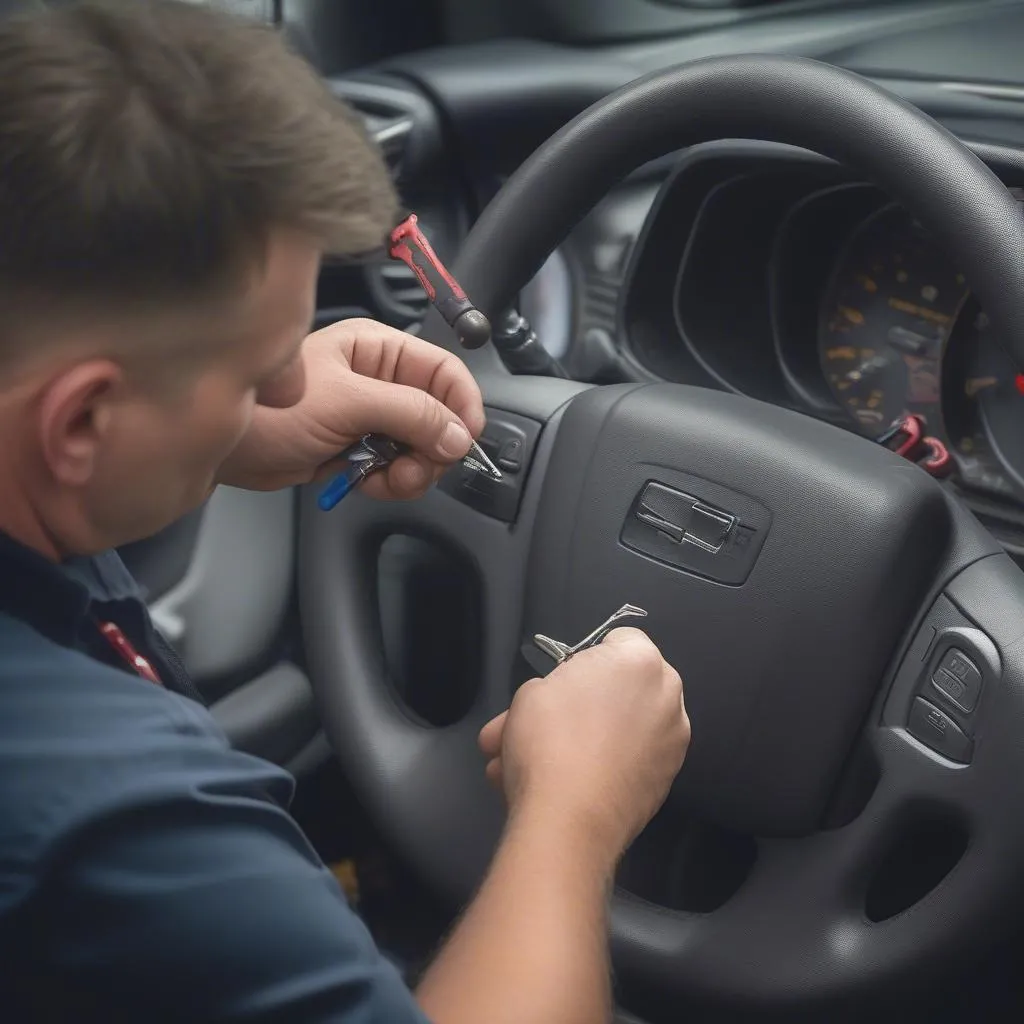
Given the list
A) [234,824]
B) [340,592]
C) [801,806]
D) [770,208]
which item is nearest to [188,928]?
[234,824]

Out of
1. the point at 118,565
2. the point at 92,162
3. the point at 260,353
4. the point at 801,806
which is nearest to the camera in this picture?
the point at 92,162

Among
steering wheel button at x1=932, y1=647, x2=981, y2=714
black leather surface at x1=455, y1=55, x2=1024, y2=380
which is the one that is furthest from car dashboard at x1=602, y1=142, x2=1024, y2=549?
steering wheel button at x1=932, y1=647, x2=981, y2=714

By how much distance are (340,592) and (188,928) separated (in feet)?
1.95

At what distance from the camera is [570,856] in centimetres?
66

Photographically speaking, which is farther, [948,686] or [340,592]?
[340,592]

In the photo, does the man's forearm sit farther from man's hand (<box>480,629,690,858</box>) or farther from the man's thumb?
the man's thumb

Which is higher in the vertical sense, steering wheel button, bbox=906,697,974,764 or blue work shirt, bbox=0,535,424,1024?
blue work shirt, bbox=0,535,424,1024

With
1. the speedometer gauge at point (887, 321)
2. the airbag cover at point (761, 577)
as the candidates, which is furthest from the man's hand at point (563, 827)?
the speedometer gauge at point (887, 321)

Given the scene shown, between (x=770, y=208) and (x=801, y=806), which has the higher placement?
(x=770, y=208)

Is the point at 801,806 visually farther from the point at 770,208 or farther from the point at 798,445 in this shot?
the point at 770,208

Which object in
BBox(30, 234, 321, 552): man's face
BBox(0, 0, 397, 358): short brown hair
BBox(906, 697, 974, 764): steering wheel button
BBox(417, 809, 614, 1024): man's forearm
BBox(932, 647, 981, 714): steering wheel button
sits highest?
BBox(0, 0, 397, 358): short brown hair

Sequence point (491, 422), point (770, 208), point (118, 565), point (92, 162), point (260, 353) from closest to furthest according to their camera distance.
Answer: point (92, 162), point (260, 353), point (118, 565), point (491, 422), point (770, 208)

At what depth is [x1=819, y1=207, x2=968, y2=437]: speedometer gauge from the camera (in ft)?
4.39

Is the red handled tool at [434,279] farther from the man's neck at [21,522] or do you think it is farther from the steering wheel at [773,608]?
the man's neck at [21,522]
